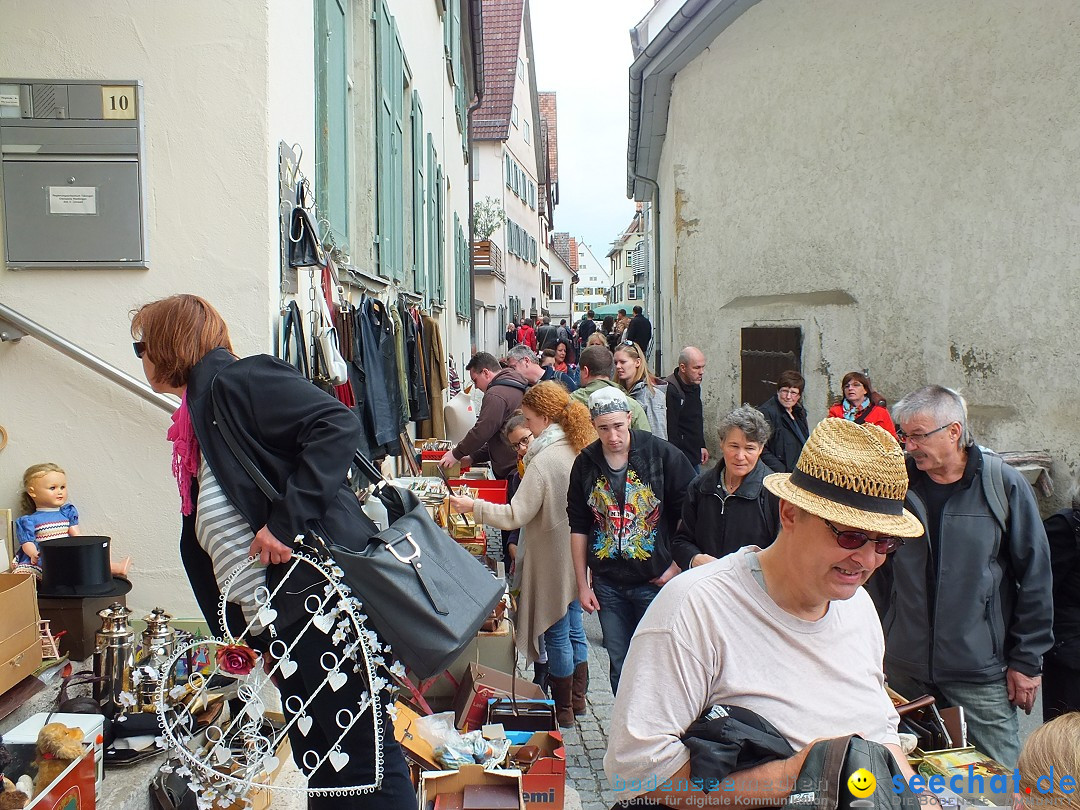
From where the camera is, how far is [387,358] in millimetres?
7043

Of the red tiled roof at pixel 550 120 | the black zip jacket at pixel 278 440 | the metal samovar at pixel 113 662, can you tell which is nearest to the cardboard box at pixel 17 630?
the metal samovar at pixel 113 662

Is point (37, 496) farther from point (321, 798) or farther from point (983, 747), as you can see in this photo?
point (983, 747)

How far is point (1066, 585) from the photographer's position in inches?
144

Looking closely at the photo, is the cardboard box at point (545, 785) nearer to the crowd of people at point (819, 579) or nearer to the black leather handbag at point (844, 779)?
the crowd of people at point (819, 579)

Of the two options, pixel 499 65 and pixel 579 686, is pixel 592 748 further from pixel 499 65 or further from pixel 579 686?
pixel 499 65

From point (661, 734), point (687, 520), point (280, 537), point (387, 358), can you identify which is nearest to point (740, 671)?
point (661, 734)

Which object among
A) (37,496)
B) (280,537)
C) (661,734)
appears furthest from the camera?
(37,496)

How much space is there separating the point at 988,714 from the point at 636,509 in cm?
167

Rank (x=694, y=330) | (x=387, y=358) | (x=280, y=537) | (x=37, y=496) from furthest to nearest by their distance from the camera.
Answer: (x=694, y=330), (x=387, y=358), (x=37, y=496), (x=280, y=537)

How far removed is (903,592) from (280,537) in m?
2.42

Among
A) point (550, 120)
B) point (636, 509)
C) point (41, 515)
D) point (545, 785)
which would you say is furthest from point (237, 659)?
point (550, 120)

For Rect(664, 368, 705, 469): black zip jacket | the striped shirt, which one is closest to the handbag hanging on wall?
the striped shirt

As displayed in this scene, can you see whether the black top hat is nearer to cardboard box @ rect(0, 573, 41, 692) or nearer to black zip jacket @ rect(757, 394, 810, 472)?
cardboard box @ rect(0, 573, 41, 692)

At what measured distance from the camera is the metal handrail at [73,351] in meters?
3.91
